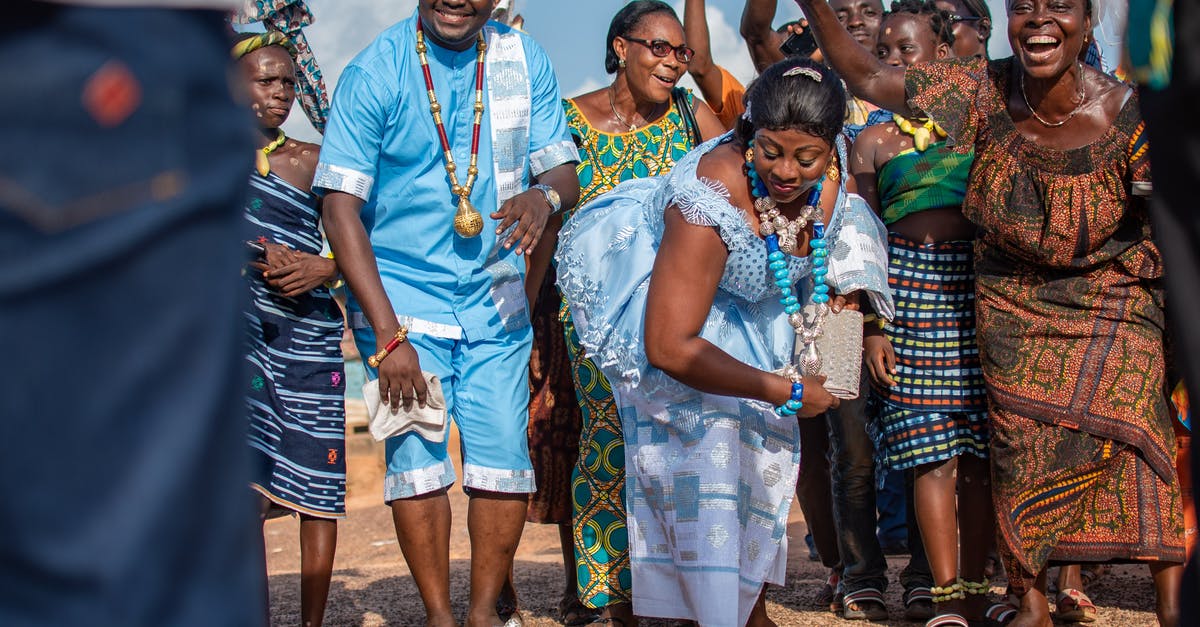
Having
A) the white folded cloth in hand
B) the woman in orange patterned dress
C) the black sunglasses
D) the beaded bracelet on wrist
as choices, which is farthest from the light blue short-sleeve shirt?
the beaded bracelet on wrist

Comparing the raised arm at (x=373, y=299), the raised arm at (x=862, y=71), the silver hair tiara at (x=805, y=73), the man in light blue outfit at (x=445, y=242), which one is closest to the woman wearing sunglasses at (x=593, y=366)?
the man in light blue outfit at (x=445, y=242)

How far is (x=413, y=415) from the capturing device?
4320 mm

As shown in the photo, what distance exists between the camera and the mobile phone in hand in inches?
239

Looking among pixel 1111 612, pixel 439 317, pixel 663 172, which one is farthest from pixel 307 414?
pixel 1111 612

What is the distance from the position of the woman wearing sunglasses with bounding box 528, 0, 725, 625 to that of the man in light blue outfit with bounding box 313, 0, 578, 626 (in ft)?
1.18

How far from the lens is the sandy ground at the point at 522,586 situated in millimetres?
5191

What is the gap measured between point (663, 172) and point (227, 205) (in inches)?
152

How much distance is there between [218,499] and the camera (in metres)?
1.48

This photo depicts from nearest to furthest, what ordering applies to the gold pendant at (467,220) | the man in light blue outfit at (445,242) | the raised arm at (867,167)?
the man in light blue outfit at (445,242), the gold pendant at (467,220), the raised arm at (867,167)

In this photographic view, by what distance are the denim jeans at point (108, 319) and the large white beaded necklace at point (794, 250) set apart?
2763 mm

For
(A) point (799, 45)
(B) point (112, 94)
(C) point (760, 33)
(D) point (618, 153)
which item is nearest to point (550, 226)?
(D) point (618, 153)

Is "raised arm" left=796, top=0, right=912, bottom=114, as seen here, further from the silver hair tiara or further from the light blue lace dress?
the silver hair tiara

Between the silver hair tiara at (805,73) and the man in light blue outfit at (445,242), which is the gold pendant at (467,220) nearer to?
the man in light blue outfit at (445,242)

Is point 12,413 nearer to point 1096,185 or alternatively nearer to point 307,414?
point 307,414
